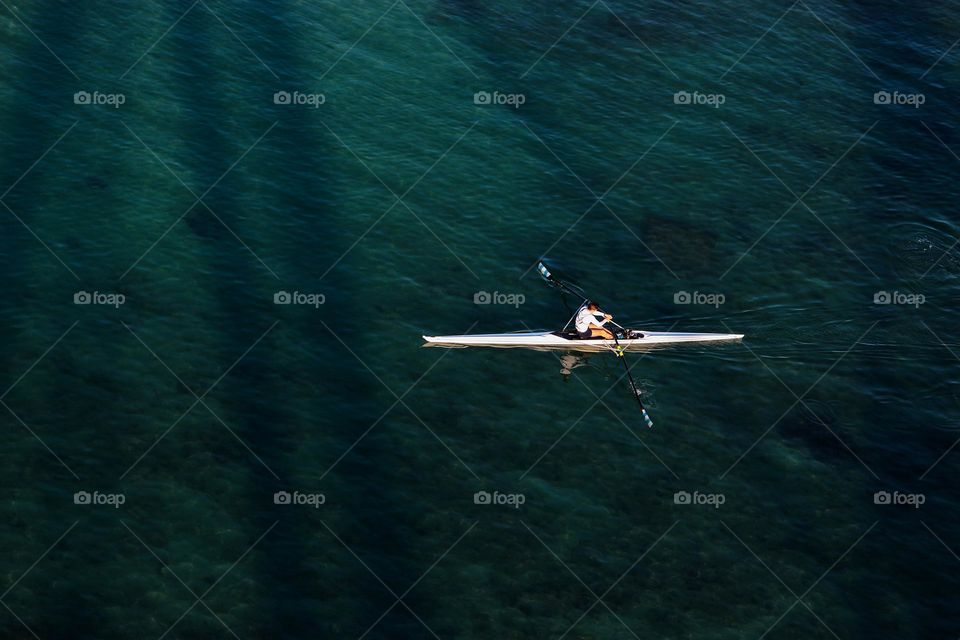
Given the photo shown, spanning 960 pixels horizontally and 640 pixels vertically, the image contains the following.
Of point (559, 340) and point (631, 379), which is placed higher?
point (559, 340)

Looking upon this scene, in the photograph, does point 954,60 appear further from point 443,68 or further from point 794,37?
point 443,68
